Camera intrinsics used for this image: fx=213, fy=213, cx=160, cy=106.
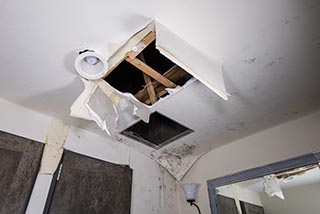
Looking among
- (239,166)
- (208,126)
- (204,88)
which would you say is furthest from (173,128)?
(239,166)

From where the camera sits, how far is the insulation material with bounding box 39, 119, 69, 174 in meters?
1.39

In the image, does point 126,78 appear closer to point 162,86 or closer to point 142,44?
point 162,86

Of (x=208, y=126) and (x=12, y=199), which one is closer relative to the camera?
(x=12, y=199)

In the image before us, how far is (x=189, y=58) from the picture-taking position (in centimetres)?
99

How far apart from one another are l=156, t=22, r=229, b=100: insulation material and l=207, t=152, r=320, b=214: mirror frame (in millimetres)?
936

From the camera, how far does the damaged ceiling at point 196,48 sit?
0.90 m

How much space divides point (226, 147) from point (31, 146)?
1539 mm

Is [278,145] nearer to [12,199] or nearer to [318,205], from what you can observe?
[318,205]

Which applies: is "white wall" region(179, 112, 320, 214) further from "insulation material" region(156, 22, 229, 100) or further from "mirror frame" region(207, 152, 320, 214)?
"insulation material" region(156, 22, 229, 100)

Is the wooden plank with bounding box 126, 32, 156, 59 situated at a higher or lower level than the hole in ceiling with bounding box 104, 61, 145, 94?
lower

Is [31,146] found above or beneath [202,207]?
above

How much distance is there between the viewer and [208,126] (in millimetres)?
1670

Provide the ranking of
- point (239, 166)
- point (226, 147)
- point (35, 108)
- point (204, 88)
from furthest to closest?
point (226, 147), point (239, 166), point (35, 108), point (204, 88)

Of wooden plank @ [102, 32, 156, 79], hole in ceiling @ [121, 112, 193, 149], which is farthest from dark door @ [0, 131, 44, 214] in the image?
wooden plank @ [102, 32, 156, 79]
